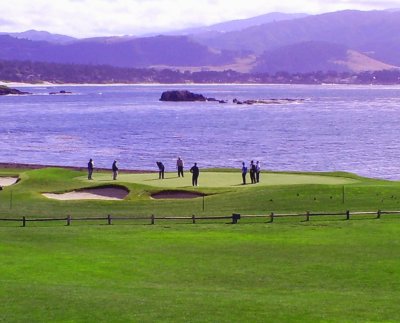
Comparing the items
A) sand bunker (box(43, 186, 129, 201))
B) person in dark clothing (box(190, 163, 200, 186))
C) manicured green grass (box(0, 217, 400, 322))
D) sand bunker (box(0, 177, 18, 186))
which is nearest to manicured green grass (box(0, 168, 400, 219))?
person in dark clothing (box(190, 163, 200, 186))

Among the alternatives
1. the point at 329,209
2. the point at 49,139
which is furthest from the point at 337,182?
the point at 49,139

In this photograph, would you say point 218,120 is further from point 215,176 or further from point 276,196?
point 276,196

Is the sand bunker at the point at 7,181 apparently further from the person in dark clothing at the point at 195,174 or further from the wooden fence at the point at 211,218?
the wooden fence at the point at 211,218

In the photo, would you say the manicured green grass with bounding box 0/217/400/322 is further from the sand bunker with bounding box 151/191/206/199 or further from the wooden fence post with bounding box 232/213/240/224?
the sand bunker with bounding box 151/191/206/199

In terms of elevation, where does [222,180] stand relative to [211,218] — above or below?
above

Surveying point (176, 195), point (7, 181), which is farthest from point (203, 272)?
point (7, 181)

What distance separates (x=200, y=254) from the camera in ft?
110

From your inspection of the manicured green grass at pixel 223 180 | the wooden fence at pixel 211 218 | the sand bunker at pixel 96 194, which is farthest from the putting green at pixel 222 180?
the wooden fence at pixel 211 218

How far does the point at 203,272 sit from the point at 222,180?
26.8 metres

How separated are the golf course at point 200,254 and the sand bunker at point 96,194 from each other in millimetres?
89

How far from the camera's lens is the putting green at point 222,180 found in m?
53.9

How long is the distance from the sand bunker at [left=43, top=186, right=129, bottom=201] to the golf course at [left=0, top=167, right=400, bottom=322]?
0.29 feet

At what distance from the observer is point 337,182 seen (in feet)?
178

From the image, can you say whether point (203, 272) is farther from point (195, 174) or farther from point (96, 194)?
point (96, 194)
